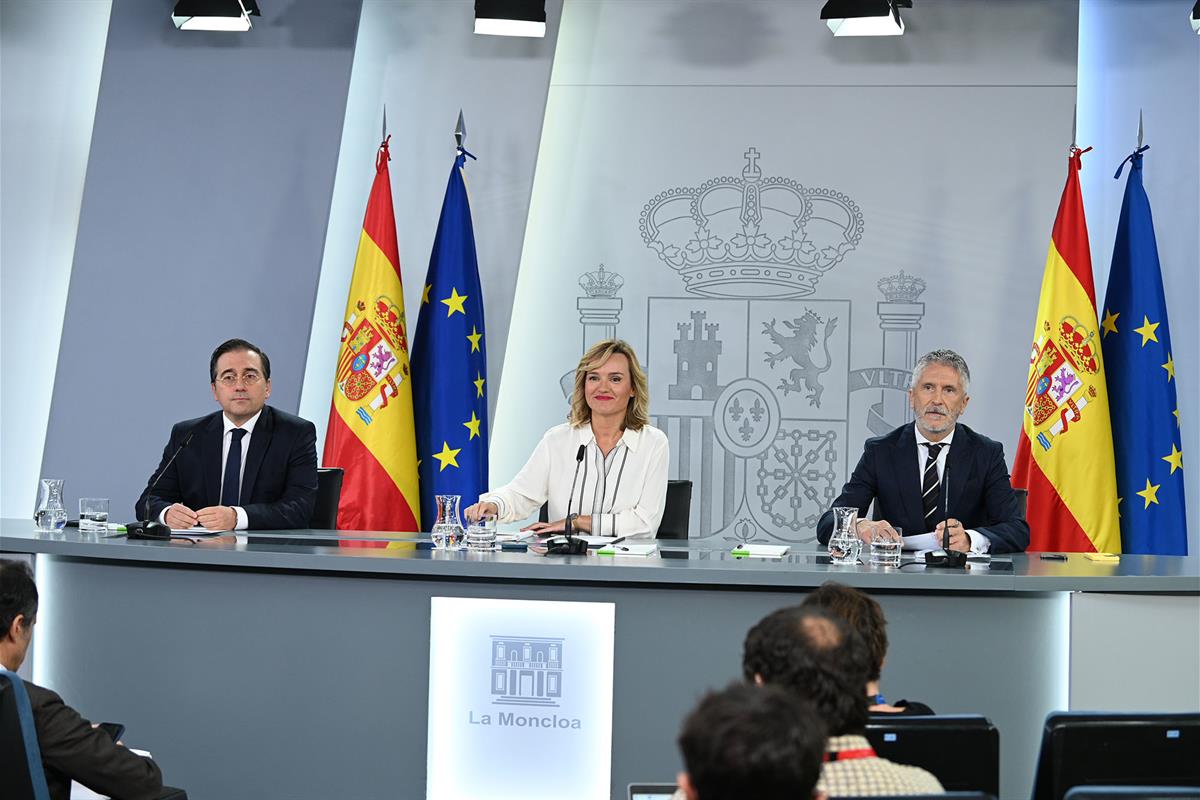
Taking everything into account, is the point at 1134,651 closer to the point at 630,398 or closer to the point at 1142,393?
the point at 630,398

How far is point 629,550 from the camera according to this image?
10.9 ft

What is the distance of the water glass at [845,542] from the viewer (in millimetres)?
3158

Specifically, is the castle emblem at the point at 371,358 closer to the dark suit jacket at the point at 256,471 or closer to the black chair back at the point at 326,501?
the black chair back at the point at 326,501

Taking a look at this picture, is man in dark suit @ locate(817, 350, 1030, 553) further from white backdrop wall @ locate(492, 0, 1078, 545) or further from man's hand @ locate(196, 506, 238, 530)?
white backdrop wall @ locate(492, 0, 1078, 545)

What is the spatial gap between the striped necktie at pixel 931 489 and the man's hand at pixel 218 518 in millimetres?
2172

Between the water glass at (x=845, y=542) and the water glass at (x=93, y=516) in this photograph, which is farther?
the water glass at (x=93, y=516)

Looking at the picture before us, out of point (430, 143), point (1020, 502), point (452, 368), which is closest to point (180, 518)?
point (452, 368)

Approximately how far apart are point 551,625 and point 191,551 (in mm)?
970

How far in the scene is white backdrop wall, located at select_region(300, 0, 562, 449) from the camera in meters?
5.90

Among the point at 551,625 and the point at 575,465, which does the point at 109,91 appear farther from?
the point at 551,625

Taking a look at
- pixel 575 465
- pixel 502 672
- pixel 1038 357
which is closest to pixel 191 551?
pixel 502 672

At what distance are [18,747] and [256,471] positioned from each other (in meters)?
2.04

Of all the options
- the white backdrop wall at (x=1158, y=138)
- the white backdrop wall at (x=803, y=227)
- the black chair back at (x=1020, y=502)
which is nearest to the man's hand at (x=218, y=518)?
the white backdrop wall at (x=803, y=227)

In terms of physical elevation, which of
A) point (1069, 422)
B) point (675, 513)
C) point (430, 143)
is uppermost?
point (430, 143)
